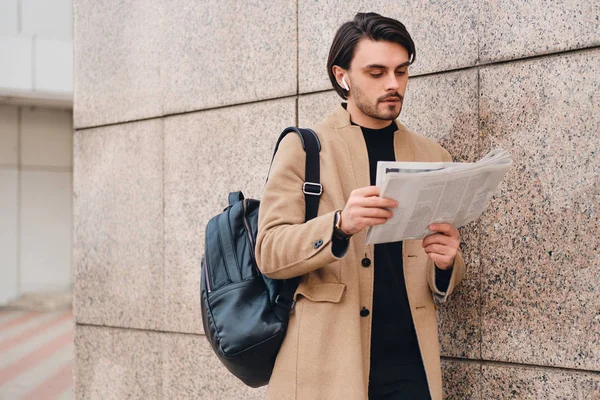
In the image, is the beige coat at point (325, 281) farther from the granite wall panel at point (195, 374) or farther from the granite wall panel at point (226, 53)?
the granite wall panel at point (195, 374)

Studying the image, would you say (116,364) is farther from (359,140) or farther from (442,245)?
(442,245)

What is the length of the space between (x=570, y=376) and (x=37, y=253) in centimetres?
1639

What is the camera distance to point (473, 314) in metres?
3.42

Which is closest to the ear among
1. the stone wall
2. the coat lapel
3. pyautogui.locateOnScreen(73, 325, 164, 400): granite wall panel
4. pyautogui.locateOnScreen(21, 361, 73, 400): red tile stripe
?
the coat lapel

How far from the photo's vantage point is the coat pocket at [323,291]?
2.59m

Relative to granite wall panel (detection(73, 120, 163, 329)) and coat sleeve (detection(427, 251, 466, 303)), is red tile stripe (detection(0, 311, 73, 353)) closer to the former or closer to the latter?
granite wall panel (detection(73, 120, 163, 329))

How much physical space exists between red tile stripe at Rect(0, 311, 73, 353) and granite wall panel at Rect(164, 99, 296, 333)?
7.64 m

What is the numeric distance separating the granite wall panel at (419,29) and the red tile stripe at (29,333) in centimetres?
898

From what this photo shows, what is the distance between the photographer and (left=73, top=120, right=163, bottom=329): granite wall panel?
505 centimetres

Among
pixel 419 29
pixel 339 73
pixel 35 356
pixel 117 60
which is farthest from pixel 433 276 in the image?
pixel 35 356

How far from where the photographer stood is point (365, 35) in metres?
2.66

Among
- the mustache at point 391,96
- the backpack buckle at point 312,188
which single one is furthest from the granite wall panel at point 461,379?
the mustache at point 391,96

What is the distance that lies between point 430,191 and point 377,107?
49cm

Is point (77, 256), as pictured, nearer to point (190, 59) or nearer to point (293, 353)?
point (190, 59)
